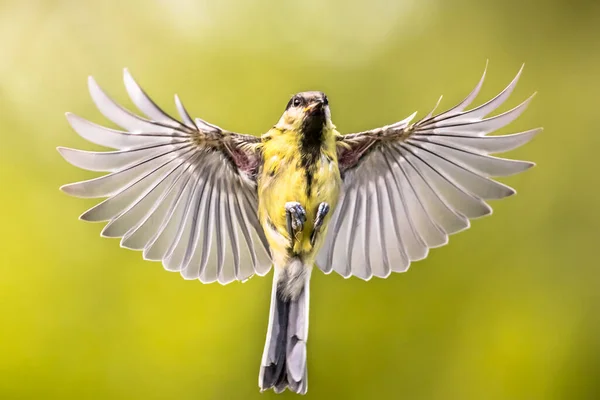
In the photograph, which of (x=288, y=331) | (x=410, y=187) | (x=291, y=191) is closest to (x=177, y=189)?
(x=291, y=191)

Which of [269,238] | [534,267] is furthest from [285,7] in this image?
[534,267]

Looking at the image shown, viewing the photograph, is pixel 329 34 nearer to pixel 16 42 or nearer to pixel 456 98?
pixel 456 98

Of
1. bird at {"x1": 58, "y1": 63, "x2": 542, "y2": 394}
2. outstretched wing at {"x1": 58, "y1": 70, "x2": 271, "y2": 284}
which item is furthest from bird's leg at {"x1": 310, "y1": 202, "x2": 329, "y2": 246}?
outstretched wing at {"x1": 58, "y1": 70, "x2": 271, "y2": 284}

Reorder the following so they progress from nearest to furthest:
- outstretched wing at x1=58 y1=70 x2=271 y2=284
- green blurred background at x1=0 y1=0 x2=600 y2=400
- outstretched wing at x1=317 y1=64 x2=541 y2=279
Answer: outstretched wing at x1=58 y1=70 x2=271 y2=284
outstretched wing at x1=317 y1=64 x2=541 y2=279
green blurred background at x1=0 y1=0 x2=600 y2=400

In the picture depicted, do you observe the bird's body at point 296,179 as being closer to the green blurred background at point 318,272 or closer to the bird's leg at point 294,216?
the bird's leg at point 294,216

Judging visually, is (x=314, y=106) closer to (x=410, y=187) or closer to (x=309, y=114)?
(x=309, y=114)

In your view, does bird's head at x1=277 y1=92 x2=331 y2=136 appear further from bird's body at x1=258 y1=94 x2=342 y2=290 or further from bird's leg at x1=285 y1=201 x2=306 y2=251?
bird's leg at x1=285 y1=201 x2=306 y2=251
